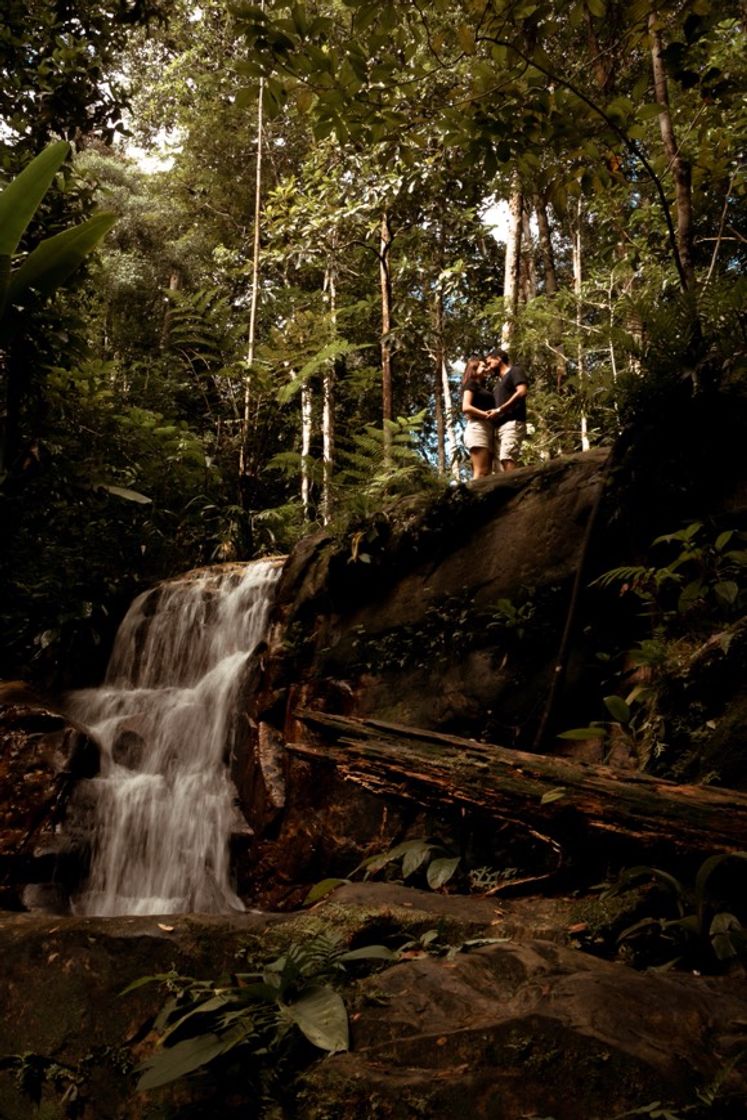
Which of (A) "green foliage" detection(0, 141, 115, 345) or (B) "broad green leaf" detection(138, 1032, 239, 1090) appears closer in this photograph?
(B) "broad green leaf" detection(138, 1032, 239, 1090)

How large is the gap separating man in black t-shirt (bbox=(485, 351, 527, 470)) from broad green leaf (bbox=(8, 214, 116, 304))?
3.96 metres

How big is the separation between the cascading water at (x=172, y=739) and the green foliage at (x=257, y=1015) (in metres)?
3.19

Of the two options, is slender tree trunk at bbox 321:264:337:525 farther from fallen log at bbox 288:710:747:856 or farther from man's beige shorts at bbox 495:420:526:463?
fallen log at bbox 288:710:747:856

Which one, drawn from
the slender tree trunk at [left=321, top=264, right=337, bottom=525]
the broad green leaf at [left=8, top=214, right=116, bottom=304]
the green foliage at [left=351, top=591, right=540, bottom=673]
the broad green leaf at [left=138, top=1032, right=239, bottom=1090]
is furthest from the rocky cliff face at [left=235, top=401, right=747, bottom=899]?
the slender tree trunk at [left=321, top=264, right=337, bottom=525]

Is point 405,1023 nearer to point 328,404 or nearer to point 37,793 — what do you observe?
point 37,793

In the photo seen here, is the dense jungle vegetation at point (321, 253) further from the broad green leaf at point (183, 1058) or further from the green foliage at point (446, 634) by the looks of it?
the broad green leaf at point (183, 1058)

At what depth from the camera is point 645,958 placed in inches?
103

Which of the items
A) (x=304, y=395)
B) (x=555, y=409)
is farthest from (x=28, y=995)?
(x=304, y=395)

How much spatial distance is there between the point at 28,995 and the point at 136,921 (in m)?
0.49

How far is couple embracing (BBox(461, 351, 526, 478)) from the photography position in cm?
728

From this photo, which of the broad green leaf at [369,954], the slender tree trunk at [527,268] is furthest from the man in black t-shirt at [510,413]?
the slender tree trunk at [527,268]

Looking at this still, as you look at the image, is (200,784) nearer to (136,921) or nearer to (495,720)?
(495,720)

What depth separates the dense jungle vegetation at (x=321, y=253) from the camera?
3.19 meters

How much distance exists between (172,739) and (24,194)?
176 inches
